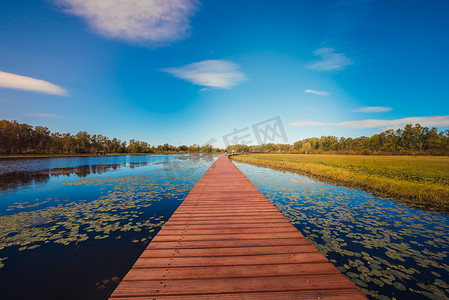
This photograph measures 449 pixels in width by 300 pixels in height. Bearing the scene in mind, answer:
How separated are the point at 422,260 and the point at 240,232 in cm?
462

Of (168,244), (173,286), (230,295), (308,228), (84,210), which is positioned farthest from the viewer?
(84,210)

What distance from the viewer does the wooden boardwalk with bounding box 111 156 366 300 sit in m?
2.15

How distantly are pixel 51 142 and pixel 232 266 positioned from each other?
313 feet

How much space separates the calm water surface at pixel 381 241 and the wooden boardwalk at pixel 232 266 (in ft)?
5.04

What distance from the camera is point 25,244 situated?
184 inches

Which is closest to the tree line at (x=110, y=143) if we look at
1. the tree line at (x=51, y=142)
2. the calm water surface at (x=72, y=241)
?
the tree line at (x=51, y=142)

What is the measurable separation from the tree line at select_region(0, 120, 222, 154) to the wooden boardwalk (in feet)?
259

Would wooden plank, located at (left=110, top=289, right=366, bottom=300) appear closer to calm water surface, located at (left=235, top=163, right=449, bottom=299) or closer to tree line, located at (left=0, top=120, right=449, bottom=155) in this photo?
calm water surface, located at (left=235, top=163, right=449, bottom=299)

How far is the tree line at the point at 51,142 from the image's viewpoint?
5219 cm

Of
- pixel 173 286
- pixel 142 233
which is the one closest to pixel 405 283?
pixel 173 286

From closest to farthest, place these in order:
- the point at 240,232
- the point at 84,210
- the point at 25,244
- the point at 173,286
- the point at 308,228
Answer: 1. the point at 173,286
2. the point at 240,232
3. the point at 25,244
4. the point at 308,228
5. the point at 84,210

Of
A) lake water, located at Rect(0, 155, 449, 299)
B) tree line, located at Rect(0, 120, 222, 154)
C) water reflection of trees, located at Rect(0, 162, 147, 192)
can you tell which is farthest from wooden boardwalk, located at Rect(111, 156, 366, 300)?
tree line, located at Rect(0, 120, 222, 154)

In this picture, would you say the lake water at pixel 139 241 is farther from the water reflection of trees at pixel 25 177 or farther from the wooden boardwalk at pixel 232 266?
the water reflection of trees at pixel 25 177

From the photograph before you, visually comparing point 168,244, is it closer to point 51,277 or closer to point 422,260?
point 51,277
